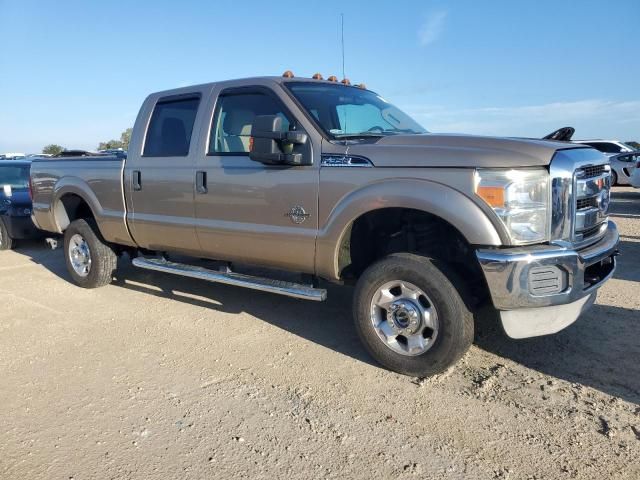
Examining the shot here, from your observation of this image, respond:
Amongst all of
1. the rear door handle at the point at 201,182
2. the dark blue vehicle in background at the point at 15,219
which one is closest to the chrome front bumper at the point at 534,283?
the rear door handle at the point at 201,182

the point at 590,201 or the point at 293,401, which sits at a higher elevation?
the point at 590,201

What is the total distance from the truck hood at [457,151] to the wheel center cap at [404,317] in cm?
95

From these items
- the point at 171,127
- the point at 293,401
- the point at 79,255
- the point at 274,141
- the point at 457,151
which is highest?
the point at 171,127

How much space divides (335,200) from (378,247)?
0.68 m

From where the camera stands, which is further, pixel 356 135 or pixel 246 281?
pixel 246 281

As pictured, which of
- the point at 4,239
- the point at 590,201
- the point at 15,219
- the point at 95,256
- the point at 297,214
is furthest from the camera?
the point at 4,239

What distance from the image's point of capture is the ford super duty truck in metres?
3.16

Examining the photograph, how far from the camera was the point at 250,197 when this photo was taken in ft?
13.9

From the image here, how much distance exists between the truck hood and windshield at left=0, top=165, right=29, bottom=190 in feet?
27.2

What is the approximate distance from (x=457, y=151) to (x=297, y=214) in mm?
1314

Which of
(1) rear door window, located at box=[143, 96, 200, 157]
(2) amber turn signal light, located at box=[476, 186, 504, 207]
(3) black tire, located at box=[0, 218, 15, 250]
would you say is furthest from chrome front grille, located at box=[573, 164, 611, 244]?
(3) black tire, located at box=[0, 218, 15, 250]

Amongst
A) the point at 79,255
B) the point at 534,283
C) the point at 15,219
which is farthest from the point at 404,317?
the point at 15,219

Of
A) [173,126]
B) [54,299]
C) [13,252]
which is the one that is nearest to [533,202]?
[173,126]

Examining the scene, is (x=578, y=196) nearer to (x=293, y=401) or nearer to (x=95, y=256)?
(x=293, y=401)
